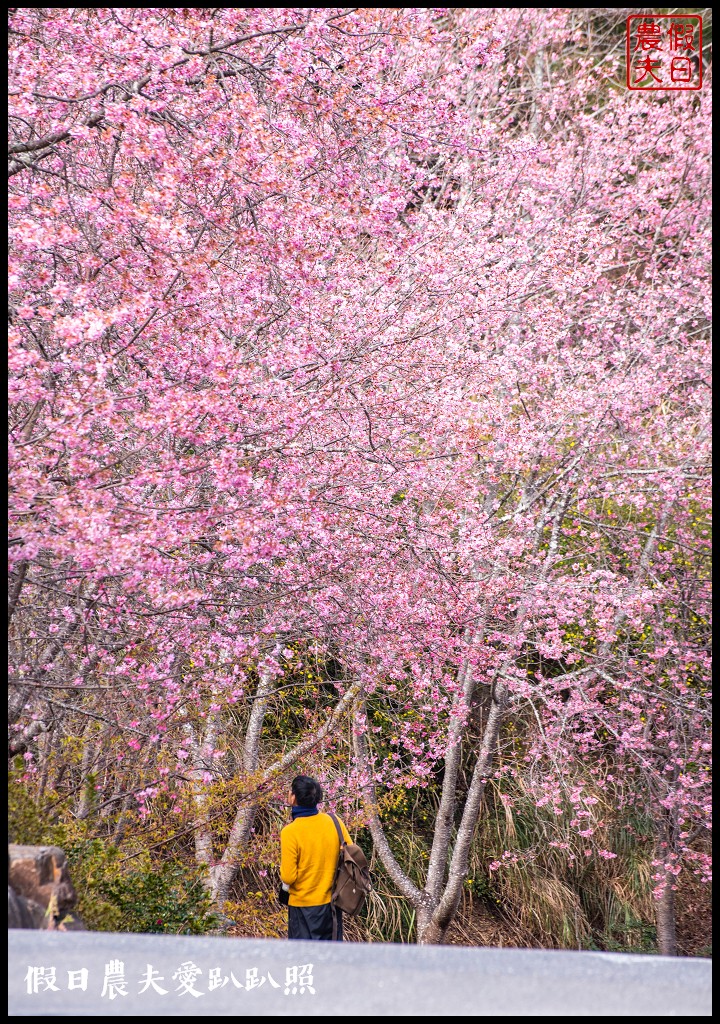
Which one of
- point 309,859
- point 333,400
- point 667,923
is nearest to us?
point 309,859

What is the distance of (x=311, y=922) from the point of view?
4336 millimetres

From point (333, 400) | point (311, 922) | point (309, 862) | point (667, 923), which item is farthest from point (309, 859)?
point (667, 923)

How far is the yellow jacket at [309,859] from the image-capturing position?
4285 millimetres

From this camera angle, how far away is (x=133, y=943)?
3037 mm

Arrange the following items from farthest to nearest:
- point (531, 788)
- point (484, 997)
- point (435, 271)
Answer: point (531, 788) → point (435, 271) → point (484, 997)

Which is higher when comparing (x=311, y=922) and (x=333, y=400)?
(x=333, y=400)

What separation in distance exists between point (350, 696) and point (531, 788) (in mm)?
2251

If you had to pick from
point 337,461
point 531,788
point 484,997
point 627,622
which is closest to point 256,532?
point 337,461

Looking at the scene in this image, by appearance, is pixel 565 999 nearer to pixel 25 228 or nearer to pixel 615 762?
pixel 25 228

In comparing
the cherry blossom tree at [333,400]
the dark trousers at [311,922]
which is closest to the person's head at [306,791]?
the dark trousers at [311,922]

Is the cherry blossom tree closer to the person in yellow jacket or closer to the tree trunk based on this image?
the tree trunk

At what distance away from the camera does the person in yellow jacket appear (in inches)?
169

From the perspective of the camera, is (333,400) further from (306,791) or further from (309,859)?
(309,859)

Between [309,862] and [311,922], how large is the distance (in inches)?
12.3
